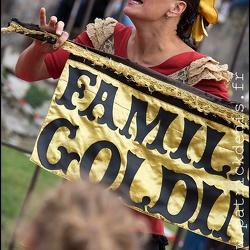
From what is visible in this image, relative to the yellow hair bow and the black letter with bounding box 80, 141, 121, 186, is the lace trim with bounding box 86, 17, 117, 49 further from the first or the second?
the black letter with bounding box 80, 141, 121, 186

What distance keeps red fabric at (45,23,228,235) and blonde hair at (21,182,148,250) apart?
1.39 metres

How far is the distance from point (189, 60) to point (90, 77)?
39 cm

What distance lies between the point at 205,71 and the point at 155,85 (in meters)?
0.20

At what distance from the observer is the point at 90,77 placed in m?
3.07

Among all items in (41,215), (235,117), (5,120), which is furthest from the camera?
(5,120)

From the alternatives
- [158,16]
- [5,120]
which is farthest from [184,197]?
[5,120]

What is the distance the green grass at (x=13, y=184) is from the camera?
5559 millimetres

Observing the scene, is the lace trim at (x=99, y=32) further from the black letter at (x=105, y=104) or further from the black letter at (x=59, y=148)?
the black letter at (x=59, y=148)

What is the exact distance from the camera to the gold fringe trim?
298cm

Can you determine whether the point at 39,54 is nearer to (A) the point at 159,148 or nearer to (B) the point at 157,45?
(B) the point at 157,45

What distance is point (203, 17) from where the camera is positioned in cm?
322

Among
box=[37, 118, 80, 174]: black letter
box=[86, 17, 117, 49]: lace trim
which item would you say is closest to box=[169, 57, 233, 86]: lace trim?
box=[86, 17, 117, 49]: lace trim

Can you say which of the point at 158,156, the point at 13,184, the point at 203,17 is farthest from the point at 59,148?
the point at 13,184

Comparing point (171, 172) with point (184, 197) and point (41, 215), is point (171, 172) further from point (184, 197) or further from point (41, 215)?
point (41, 215)
